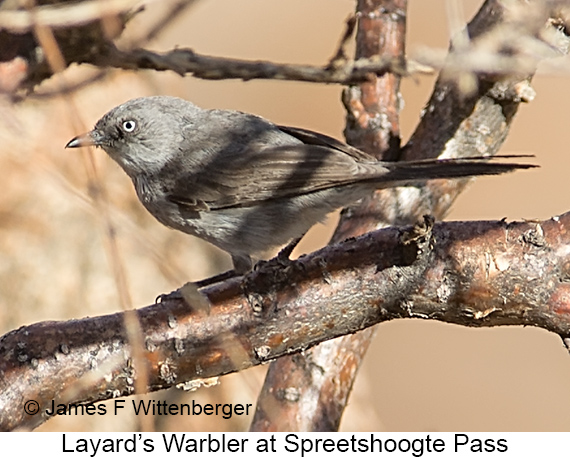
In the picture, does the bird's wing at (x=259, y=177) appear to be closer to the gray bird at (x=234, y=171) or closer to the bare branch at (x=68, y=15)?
the gray bird at (x=234, y=171)

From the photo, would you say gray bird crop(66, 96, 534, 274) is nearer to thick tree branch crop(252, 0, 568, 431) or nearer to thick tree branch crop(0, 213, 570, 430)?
thick tree branch crop(252, 0, 568, 431)

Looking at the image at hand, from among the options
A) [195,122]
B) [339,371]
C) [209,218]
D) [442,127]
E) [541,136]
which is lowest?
[339,371]

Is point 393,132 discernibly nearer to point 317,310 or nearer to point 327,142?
point 327,142

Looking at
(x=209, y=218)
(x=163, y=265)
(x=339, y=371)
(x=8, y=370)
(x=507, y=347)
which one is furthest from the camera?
(x=507, y=347)

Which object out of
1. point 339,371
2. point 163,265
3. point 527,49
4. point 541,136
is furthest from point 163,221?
point 541,136

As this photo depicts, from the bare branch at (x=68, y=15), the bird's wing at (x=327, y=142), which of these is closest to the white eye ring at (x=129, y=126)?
the bird's wing at (x=327, y=142)

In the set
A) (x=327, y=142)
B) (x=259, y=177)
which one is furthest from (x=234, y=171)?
(x=327, y=142)

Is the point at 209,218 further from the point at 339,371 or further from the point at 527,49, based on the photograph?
the point at 527,49
